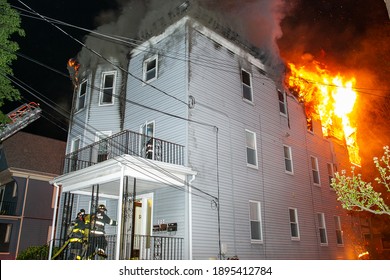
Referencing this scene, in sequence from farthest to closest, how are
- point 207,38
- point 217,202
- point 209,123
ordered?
1. point 207,38
2. point 209,123
3. point 217,202

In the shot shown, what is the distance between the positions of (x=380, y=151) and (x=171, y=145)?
1619 centimetres

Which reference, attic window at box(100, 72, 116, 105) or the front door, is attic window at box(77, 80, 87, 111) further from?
the front door

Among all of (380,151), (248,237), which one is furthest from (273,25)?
(380,151)

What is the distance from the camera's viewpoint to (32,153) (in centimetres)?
2622

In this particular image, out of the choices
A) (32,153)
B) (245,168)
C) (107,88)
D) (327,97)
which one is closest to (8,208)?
(32,153)

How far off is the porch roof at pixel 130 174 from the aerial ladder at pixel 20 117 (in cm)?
1396

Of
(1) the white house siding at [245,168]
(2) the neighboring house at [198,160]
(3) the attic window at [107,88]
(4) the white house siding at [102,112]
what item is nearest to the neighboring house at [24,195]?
(4) the white house siding at [102,112]

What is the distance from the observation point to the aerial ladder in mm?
23527

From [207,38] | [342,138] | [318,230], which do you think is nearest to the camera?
[207,38]

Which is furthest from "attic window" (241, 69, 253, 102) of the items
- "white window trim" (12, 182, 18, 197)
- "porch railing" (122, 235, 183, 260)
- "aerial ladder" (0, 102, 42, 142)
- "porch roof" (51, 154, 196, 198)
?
"white window trim" (12, 182, 18, 197)

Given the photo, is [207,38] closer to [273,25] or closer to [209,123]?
[273,25]

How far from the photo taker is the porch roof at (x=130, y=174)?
1048cm

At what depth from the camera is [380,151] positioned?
21.6 m

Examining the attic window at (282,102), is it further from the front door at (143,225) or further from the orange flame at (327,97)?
the front door at (143,225)
